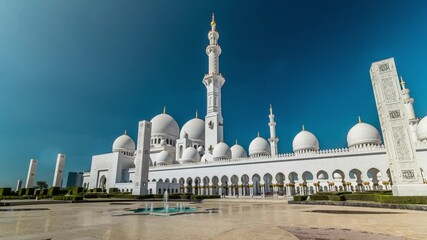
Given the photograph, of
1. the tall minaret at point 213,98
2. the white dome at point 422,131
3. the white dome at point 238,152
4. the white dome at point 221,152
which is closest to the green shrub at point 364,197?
the white dome at point 422,131

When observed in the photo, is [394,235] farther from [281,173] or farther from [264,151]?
[264,151]

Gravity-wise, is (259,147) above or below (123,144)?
below

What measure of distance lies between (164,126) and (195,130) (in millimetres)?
7164

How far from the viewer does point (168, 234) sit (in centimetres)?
575

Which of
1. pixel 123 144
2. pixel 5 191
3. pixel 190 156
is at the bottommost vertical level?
pixel 5 191

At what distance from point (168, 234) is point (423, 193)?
16.5 meters

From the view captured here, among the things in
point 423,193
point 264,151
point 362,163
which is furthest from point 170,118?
point 423,193

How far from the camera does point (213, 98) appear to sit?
43.2 m

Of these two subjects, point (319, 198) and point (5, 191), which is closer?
point (319, 198)

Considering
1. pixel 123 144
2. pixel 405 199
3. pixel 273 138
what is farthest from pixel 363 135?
pixel 123 144

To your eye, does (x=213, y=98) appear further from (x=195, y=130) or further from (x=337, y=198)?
(x=337, y=198)

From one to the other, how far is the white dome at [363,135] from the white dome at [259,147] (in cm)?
1343

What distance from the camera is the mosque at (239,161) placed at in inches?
1122

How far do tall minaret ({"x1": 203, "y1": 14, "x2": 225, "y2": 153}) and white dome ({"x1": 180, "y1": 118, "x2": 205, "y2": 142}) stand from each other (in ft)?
23.2
